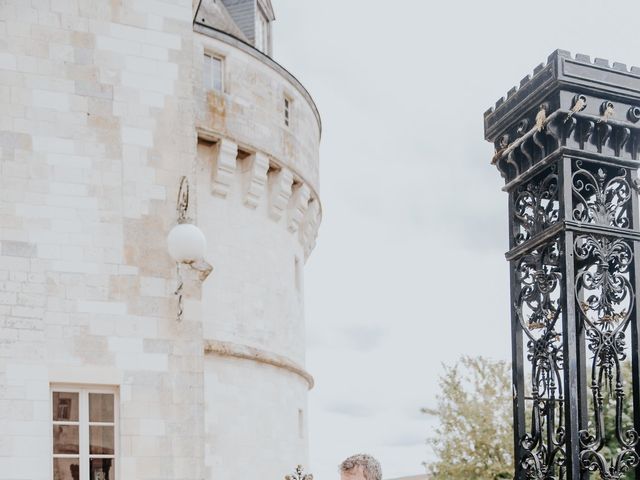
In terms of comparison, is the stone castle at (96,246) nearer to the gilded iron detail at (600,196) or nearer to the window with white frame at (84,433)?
the window with white frame at (84,433)

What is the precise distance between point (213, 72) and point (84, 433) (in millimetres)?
9513

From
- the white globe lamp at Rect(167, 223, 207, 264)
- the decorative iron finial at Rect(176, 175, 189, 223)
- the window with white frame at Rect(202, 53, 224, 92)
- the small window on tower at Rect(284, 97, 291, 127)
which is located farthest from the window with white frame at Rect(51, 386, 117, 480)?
the small window on tower at Rect(284, 97, 291, 127)

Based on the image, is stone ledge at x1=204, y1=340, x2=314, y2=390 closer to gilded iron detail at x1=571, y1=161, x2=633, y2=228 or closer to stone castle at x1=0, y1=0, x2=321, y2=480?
stone castle at x1=0, y1=0, x2=321, y2=480

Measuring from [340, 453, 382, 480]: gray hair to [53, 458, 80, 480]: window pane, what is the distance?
6445 mm

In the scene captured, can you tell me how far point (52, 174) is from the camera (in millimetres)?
10570

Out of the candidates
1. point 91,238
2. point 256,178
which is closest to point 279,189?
point 256,178

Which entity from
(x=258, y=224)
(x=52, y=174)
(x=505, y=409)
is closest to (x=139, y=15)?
(x=52, y=174)

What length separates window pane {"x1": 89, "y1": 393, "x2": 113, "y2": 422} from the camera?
10.4 metres

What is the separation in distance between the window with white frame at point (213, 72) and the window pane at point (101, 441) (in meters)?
9.06

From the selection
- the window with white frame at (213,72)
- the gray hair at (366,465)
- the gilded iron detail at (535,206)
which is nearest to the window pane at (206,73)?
the window with white frame at (213,72)

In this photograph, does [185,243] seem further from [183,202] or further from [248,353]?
[248,353]

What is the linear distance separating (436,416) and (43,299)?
23795 mm

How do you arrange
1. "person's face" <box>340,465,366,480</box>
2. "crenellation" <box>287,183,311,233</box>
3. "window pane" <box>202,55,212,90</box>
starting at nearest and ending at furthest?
"person's face" <box>340,465,366,480</box>
"window pane" <box>202,55,212,90</box>
"crenellation" <box>287,183,311,233</box>

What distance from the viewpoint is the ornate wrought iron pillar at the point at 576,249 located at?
18.4ft
